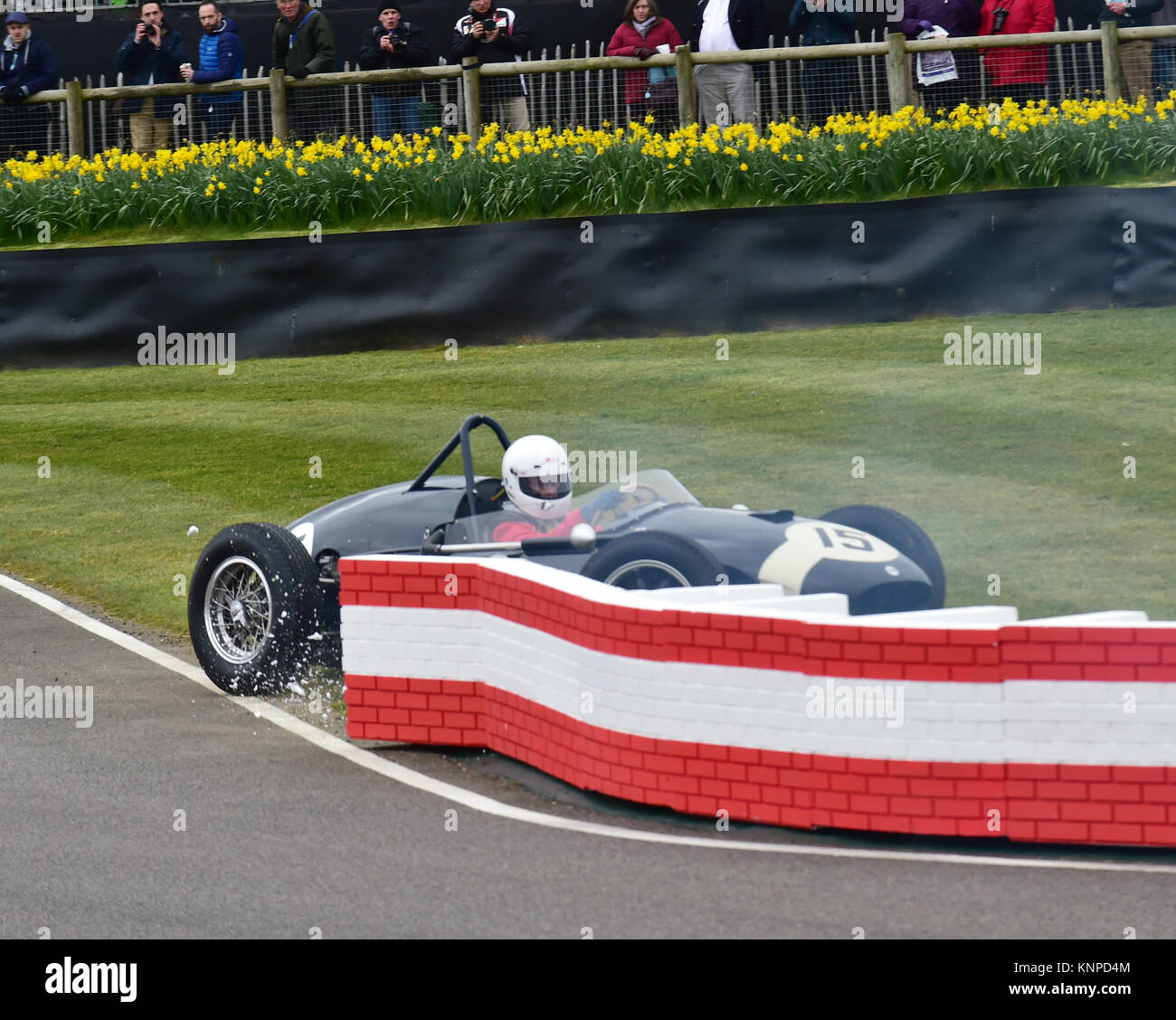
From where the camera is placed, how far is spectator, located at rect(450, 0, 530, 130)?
65.4 feet

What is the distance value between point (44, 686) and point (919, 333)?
9.95 m

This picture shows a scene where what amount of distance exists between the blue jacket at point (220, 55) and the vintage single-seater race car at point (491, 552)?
11.6 meters

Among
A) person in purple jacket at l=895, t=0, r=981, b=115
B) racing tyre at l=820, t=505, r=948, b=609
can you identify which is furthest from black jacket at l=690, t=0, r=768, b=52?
racing tyre at l=820, t=505, r=948, b=609

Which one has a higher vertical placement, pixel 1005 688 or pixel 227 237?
pixel 227 237

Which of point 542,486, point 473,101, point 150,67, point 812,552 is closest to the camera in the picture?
point 812,552

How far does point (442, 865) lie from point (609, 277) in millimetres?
11620

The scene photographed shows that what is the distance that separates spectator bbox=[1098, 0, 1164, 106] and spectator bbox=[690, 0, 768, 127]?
3587 millimetres

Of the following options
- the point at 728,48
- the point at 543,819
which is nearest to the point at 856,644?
the point at 543,819

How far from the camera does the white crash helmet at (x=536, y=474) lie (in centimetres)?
934

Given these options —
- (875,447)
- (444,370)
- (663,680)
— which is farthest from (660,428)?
(663,680)

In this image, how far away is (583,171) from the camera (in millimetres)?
19094

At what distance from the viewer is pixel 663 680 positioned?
7.23 metres

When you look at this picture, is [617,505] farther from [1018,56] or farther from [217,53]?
[217,53]
